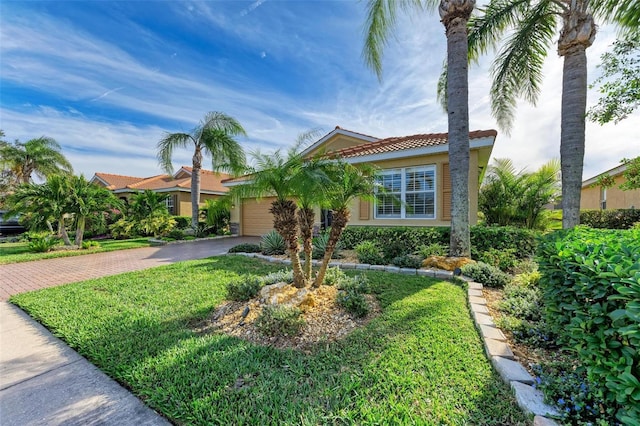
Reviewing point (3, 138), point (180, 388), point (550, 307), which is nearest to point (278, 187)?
point (180, 388)

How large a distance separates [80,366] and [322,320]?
311 centimetres

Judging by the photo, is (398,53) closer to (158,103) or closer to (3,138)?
(158,103)

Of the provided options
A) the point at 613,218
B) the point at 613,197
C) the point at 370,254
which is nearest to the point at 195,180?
the point at 370,254

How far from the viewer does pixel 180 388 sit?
271 cm

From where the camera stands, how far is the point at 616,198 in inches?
692

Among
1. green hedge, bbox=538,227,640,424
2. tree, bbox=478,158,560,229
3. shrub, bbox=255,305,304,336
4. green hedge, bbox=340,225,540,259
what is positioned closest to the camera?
green hedge, bbox=538,227,640,424

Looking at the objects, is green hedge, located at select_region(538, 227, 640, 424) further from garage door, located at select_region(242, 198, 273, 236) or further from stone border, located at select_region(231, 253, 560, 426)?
garage door, located at select_region(242, 198, 273, 236)

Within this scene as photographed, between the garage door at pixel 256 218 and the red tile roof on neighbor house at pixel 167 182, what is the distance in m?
5.82

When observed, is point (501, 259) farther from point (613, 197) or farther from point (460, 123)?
point (613, 197)

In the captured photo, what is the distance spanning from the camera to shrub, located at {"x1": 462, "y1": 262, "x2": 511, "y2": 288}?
19.4ft

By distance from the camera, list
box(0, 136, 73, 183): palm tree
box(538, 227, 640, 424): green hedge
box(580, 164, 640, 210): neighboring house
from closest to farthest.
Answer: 1. box(538, 227, 640, 424): green hedge
2. box(580, 164, 640, 210): neighboring house
3. box(0, 136, 73, 183): palm tree

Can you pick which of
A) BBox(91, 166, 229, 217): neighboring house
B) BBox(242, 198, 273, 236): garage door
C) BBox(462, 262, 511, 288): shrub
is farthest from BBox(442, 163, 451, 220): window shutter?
BBox(91, 166, 229, 217): neighboring house

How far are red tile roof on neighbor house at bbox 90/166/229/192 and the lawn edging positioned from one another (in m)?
21.5

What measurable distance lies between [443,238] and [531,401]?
262 inches
